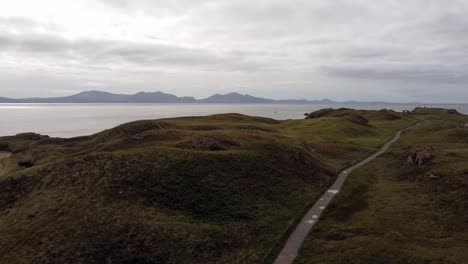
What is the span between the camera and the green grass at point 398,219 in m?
31.2

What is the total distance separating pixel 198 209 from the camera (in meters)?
41.3

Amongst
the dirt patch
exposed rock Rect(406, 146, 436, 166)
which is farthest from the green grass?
the dirt patch

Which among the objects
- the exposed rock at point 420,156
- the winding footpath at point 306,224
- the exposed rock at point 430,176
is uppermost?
the exposed rock at point 420,156

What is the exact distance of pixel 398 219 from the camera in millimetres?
39000

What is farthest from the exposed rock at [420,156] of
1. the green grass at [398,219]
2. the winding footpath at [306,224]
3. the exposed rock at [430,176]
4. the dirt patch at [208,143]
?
the dirt patch at [208,143]

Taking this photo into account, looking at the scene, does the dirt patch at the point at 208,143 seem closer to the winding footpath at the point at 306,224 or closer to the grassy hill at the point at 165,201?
the grassy hill at the point at 165,201

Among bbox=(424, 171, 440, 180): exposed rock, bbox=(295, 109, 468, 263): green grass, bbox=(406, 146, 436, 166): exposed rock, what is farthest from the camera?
bbox=(406, 146, 436, 166): exposed rock

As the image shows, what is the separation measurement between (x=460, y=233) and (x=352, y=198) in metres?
13.3

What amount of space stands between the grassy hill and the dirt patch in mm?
161

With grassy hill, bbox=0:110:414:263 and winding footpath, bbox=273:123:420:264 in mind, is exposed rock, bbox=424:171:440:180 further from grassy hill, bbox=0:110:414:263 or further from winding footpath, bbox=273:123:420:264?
grassy hill, bbox=0:110:414:263

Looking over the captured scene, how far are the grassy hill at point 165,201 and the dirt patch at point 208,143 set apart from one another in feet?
0.53

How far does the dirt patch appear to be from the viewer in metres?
57.7

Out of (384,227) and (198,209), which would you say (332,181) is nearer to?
(384,227)

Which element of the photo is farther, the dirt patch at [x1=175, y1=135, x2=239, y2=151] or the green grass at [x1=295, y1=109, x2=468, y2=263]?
the dirt patch at [x1=175, y1=135, x2=239, y2=151]
